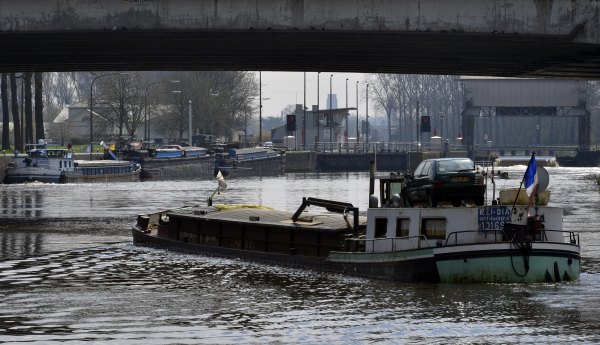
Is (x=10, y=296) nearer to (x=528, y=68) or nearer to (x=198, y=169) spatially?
(x=528, y=68)

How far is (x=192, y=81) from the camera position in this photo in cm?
15688

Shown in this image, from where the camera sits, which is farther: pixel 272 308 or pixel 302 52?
pixel 302 52

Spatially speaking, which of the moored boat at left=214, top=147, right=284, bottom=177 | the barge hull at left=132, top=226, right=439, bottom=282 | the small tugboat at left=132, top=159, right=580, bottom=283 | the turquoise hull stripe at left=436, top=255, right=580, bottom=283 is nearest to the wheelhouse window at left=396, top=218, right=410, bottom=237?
the small tugboat at left=132, top=159, right=580, bottom=283

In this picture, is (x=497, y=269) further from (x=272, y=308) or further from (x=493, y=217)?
(x=272, y=308)

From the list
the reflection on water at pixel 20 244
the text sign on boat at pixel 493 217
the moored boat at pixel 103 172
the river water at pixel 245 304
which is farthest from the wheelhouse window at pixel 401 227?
the moored boat at pixel 103 172

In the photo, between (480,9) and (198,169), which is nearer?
(480,9)

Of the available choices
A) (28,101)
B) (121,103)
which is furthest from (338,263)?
(121,103)

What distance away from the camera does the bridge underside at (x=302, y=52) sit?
51688mm

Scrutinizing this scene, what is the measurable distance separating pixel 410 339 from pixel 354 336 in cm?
113

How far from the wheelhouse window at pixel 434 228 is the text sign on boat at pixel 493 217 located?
3.15ft

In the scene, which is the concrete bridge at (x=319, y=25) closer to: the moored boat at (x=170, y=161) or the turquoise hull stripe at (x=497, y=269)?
the turquoise hull stripe at (x=497, y=269)

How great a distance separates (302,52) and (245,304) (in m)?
30.9

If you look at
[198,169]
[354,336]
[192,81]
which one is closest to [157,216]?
[354,336]

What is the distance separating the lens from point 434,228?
30484 mm
